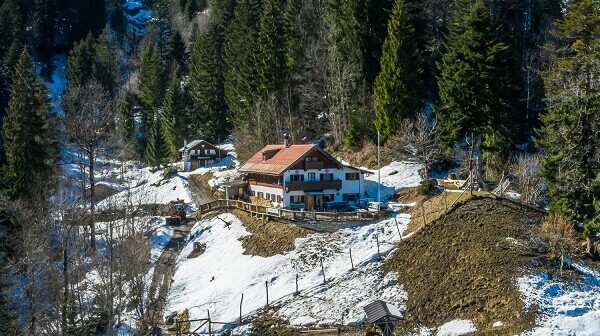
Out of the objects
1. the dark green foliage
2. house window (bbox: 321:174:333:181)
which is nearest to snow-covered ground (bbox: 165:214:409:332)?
the dark green foliage

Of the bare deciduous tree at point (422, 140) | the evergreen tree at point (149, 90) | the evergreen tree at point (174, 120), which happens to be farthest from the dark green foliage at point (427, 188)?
the evergreen tree at point (149, 90)

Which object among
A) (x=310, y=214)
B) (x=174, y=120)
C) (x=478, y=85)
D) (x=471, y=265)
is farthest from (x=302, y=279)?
(x=174, y=120)

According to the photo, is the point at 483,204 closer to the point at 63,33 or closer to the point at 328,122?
the point at 328,122

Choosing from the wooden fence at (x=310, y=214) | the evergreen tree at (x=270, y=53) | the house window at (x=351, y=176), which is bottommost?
the wooden fence at (x=310, y=214)

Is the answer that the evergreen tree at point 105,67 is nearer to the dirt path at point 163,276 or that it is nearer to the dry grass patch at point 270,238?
the dirt path at point 163,276

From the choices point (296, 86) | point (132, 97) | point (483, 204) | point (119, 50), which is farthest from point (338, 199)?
point (119, 50)

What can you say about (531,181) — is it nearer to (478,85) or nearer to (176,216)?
(478,85)
